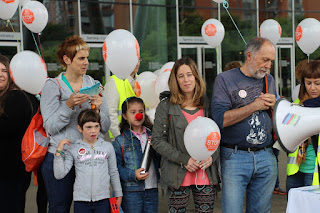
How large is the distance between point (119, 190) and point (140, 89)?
5.09ft

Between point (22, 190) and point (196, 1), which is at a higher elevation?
point (196, 1)

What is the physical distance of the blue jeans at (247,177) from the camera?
3529mm

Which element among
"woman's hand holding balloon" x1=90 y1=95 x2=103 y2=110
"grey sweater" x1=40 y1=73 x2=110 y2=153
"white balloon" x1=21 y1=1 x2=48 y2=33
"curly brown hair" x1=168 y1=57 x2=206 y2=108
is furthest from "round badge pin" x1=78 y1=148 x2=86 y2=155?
"white balloon" x1=21 y1=1 x2=48 y2=33

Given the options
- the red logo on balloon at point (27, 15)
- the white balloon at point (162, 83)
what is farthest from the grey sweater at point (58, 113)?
the red logo on balloon at point (27, 15)

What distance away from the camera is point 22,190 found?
3.76m

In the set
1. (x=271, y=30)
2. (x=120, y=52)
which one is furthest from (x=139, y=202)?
(x=271, y=30)

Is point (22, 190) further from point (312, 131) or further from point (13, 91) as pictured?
point (312, 131)

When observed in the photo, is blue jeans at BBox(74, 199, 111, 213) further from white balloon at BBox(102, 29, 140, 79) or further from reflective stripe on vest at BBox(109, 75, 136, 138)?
reflective stripe on vest at BBox(109, 75, 136, 138)

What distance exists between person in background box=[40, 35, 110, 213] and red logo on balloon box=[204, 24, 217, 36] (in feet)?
15.8

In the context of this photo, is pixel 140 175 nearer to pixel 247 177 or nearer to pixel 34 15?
pixel 247 177

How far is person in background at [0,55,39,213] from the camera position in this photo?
3631 mm

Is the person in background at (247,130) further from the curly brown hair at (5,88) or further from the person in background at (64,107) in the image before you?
the curly brown hair at (5,88)

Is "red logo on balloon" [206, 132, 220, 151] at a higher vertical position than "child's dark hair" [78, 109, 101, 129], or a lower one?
lower

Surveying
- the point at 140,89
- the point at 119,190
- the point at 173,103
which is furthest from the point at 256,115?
the point at 140,89
